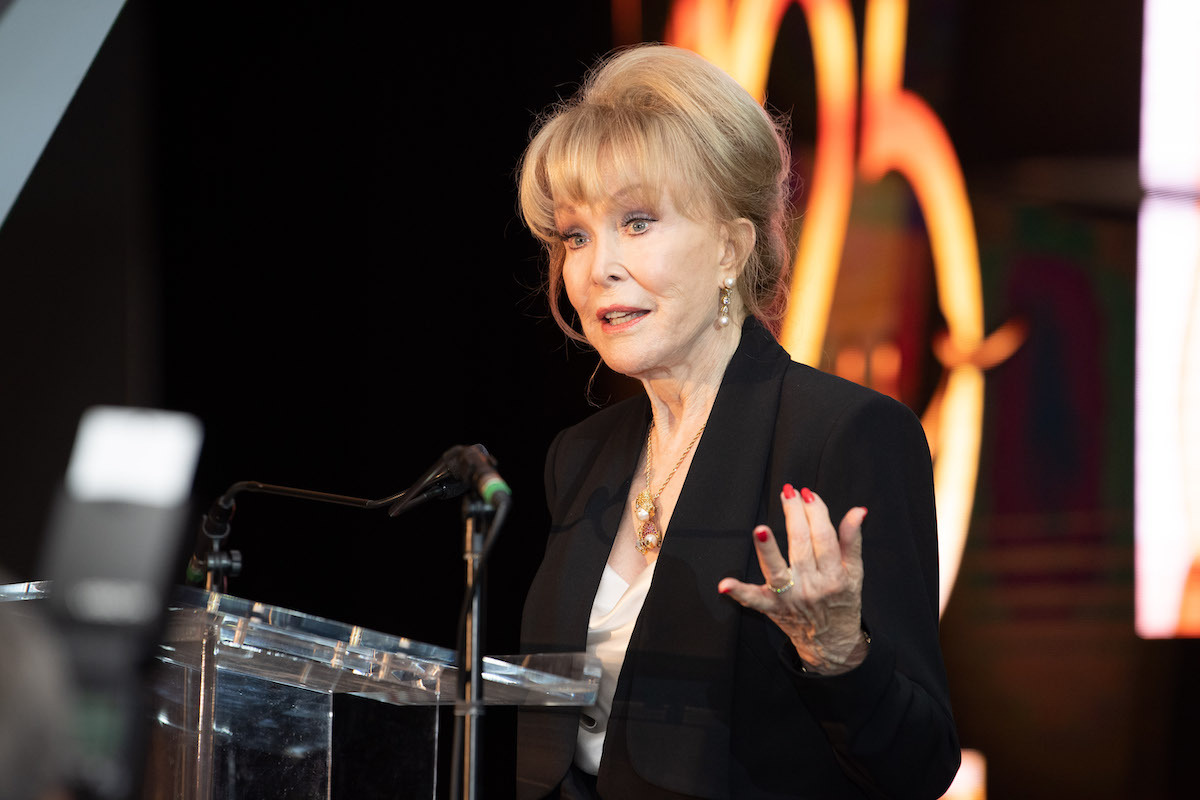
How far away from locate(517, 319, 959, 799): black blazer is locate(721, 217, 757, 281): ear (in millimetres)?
182

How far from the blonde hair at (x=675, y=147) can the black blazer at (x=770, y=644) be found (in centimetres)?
27

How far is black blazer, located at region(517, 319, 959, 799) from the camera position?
4.86 ft

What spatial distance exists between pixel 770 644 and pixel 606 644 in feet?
0.91

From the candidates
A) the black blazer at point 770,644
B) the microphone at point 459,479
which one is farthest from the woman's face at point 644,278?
the microphone at point 459,479

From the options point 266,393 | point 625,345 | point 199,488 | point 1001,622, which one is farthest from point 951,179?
point 199,488

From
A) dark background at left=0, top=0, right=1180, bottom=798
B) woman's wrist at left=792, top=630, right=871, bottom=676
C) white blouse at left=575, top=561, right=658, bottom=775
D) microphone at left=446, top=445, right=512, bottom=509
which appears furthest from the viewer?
dark background at left=0, top=0, right=1180, bottom=798

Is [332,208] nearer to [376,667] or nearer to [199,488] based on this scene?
[199,488]

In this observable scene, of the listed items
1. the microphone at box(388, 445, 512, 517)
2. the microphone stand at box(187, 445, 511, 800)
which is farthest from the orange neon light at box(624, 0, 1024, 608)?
the microphone stand at box(187, 445, 511, 800)

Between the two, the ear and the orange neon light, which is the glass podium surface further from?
the orange neon light

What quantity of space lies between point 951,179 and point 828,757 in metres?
2.28

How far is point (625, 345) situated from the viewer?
1881 mm

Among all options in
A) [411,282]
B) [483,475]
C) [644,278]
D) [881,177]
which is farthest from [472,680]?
[411,282]

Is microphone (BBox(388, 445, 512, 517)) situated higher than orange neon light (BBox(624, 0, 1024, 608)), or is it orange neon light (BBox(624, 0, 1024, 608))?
orange neon light (BBox(624, 0, 1024, 608))

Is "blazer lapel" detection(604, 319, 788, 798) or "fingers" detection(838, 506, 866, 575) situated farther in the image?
"blazer lapel" detection(604, 319, 788, 798)
